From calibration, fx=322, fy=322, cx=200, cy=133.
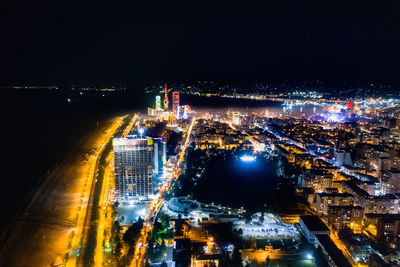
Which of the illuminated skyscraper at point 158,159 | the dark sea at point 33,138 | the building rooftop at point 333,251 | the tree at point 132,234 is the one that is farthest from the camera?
the illuminated skyscraper at point 158,159

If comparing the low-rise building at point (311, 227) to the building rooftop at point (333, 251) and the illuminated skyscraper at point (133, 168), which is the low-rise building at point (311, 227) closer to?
the building rooftop at point (333, 251)

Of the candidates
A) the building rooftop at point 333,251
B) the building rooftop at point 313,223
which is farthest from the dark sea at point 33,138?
the building rooftop at point 333,251

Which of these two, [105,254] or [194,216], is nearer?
[105,254]

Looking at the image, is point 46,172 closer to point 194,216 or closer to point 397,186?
point 194,216

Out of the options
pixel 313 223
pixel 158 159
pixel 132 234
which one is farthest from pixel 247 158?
pixel 132 234

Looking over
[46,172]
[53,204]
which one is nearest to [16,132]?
[46,172]

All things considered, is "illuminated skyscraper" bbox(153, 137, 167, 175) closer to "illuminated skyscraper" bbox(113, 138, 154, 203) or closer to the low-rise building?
"illuminated skyscraper" bbox(113, 138, 154, 203)

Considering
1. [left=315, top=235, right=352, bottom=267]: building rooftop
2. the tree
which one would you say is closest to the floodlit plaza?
[left=315, top=235, right=352, bottom=267]: building rooftop
